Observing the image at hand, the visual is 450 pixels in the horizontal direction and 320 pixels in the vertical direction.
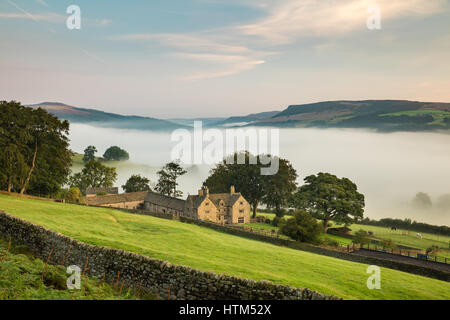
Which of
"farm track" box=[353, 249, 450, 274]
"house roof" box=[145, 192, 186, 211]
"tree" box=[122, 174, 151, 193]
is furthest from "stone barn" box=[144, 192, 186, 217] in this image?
"farm track" box=[353, 249, 450, 274]

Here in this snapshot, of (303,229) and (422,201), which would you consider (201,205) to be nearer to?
(303,229)

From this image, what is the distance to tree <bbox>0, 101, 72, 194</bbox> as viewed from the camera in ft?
141

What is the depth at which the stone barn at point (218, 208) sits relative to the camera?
210 ft

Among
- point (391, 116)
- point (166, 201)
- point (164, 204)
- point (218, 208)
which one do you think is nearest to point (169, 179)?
point (166, 201)

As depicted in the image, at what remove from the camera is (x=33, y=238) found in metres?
18.3

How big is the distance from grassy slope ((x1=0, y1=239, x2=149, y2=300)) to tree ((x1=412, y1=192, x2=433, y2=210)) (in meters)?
107

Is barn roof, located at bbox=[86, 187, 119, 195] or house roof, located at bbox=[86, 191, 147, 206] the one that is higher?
barn roof, located at bbox=[86, 187, 119, 195]

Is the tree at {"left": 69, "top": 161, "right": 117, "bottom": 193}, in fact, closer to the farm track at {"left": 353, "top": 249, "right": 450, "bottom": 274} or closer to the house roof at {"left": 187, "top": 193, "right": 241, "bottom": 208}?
the house roof at {"left": 187, "top": 193, "right": 241, "bottom": 208}

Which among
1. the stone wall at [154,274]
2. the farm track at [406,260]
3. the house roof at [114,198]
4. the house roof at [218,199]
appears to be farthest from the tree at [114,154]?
the stone wall at [154,274]

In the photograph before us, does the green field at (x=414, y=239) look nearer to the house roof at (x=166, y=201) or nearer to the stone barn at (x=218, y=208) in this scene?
the stone barn at (x=218, y=208)

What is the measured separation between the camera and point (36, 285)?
10.8m
